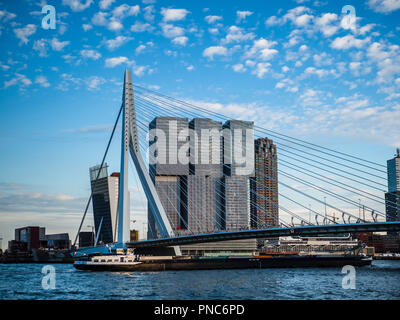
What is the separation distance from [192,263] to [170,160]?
95.3 m

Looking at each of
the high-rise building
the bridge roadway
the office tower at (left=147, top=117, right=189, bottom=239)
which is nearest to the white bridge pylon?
the bridge roadway

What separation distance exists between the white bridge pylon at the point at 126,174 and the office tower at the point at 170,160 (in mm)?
92199

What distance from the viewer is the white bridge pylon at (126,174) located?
2645 inches

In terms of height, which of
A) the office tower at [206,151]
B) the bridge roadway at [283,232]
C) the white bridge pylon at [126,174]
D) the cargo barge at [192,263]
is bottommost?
the cargo barge at [192,263]

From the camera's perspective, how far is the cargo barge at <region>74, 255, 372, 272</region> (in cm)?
7088

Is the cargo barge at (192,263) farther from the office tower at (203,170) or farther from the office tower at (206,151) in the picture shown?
the office tower at (206,151)

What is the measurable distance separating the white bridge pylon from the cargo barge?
3732 millimetres

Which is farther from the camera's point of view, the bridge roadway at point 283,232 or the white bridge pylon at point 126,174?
the white bridge pylon at point 126,174

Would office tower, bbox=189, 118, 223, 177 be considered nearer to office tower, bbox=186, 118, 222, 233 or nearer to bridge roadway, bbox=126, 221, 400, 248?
office tower, bbox=186, 118, 222, 233

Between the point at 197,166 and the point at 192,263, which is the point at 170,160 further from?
the point at 192,263

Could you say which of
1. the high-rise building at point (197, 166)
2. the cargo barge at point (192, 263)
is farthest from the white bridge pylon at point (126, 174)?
the high-rise building at point (197, 166)
